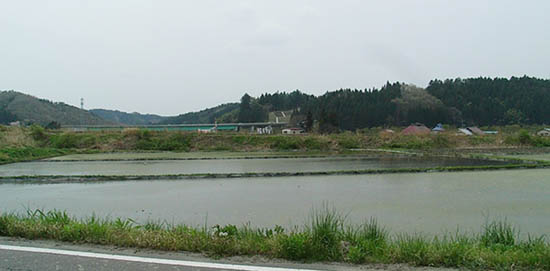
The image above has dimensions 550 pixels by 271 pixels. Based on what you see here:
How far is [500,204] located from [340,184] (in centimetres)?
480

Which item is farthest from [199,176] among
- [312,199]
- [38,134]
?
[38,134]

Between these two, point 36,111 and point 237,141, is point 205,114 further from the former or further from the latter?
point 237,141

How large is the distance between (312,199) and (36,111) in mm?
97527

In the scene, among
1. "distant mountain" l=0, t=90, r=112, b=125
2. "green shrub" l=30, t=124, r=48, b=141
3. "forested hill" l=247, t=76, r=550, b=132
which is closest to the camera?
"green shrub" l=30, t=124, r=48, b=141

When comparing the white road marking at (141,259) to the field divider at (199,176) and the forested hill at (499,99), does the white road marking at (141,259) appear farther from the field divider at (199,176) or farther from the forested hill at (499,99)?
the forested hill at (499,99)

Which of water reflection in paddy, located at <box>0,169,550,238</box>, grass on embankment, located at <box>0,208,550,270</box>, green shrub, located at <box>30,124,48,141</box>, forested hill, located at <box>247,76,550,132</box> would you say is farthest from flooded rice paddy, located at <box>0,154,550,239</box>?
forested hill, located at <box>247,76,550,132</box>

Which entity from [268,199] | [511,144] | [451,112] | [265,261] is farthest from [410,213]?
[451,112]

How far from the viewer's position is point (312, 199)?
942 cm

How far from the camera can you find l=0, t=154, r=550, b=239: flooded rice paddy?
709 centimetres

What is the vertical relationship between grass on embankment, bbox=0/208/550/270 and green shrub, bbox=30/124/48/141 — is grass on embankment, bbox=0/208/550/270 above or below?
below

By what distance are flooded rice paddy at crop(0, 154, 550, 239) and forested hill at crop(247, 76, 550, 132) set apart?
49299 millimetres

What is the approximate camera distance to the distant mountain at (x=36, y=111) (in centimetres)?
8147

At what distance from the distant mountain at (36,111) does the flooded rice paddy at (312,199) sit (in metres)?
80.1

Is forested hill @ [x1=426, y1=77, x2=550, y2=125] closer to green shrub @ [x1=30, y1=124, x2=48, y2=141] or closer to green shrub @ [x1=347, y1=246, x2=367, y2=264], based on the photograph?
green shrub @ [x1=30, y1=124, x2=48, y2=141]
